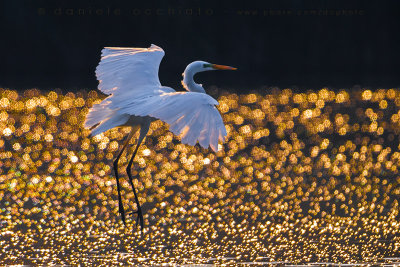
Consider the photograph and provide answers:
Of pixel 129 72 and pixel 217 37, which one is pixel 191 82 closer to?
pixel 129 72

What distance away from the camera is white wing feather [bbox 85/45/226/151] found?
10.0 meters

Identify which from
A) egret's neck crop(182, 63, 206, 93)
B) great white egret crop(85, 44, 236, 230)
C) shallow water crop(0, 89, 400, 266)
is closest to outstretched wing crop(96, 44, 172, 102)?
great white egret crop(85, 44, 236, 230)

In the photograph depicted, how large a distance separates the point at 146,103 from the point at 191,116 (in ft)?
3.32

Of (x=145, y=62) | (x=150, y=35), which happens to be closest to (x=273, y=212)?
(x=145, y=62)

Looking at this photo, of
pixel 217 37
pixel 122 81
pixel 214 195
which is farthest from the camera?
pixel 217 37

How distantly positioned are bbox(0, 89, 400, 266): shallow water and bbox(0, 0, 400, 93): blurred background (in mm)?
18503

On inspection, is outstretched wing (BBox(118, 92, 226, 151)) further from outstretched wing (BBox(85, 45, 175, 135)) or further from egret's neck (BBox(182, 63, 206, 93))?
egret's neck (BBox(182, 63, 206, 93))

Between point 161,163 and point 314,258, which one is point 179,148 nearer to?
point 161,163

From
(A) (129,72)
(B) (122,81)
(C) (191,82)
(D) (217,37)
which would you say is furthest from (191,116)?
(D) (217,37)

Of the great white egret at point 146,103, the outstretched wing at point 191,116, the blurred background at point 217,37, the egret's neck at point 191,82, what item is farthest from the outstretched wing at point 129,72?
the blurred background at point 217,37

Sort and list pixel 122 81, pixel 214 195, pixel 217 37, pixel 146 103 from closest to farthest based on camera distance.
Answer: pixel 146 103 → pixel 122 81 → pixel 214 195 → pixel 217 37

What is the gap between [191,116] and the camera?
10.2 meters

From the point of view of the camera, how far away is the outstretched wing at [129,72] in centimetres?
1186

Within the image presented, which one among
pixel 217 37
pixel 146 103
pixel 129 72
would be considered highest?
pixel 129 72
